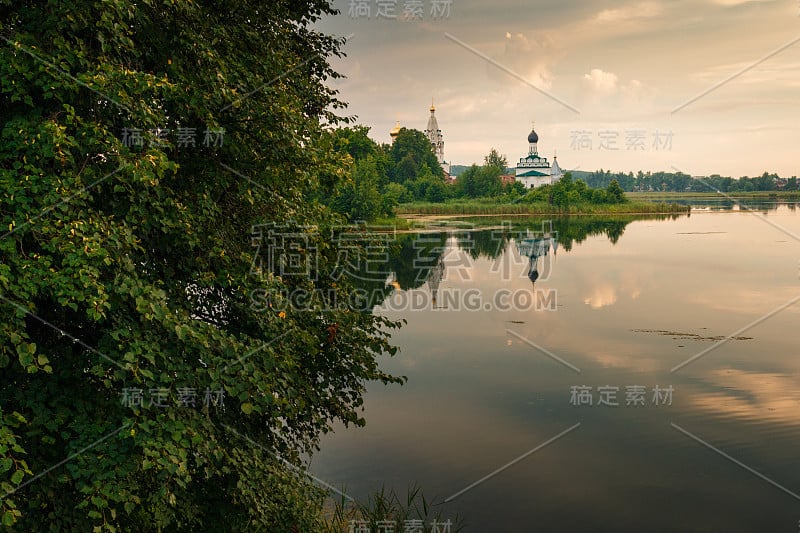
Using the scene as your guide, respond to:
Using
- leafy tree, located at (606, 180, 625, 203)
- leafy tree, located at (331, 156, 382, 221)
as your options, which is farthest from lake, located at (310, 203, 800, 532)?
leafy tree, located at (606, 180, 625, 203)

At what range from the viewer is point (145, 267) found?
698 centimetres

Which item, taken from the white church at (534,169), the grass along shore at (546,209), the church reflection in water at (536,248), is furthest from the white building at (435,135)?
the church reflection in water at (536,248)

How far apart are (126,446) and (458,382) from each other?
41.5ft

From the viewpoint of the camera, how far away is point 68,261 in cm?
526

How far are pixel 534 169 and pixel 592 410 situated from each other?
5569 inches

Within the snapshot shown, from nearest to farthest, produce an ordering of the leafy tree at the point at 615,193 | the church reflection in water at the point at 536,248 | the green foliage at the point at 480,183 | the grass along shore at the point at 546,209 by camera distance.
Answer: the church reflection in water at the point at 536,248 → the grass along shore at the point at 546,209 → the leafy tree at the point at 615,193 → the green foliage at the point at 480,183

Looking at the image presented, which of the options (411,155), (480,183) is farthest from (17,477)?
(411,155)

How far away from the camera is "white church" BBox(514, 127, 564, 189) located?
15138 cm

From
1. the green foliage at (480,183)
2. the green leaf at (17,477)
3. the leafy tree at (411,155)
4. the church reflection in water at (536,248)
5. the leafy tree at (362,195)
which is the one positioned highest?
the leafy tree at (411,155)

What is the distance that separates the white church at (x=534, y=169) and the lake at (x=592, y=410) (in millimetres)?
120161

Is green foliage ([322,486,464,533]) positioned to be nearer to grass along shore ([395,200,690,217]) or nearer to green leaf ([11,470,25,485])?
green leaf ([11,470,25,485])

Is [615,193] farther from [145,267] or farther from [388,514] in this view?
[145,267]

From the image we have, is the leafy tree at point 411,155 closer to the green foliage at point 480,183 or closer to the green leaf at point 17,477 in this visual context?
the green foliage at point 480,183

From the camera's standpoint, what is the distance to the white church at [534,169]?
497 ft
